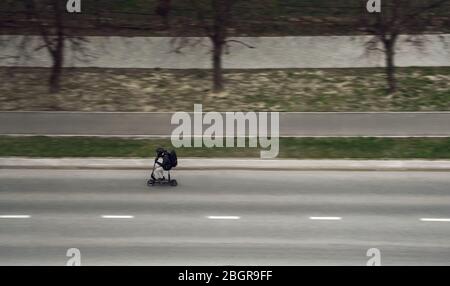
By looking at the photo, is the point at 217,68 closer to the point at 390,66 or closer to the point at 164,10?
the point at 164,10

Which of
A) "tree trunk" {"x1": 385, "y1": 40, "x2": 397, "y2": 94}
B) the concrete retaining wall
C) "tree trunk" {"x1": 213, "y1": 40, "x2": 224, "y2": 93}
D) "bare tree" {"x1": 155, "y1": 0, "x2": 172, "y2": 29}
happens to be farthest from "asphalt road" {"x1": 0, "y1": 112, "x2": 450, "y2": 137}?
"bare tree" {"x1": 155, "y1": 0, "x2": 172, "y2": 29}

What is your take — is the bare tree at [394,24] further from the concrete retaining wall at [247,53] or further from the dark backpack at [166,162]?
the dark backpack at [166,162]

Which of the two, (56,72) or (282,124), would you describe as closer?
(282,124)

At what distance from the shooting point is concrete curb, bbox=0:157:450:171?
14016 mm

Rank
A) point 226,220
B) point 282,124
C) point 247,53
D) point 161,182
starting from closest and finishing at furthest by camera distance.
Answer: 1. point 226,220
2. point 161,182
3. point 282,124
4. point 247,53

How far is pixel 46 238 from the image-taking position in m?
10.2

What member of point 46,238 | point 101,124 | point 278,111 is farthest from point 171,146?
point 46,238

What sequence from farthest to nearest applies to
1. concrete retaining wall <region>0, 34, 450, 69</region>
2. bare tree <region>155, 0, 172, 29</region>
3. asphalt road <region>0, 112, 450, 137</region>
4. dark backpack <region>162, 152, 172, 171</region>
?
bare tree <region>155, 0, 172, 29</region> → concrete retaining wall <region>0, 34, 450, 69</region> → asphalt road <region>0, 112, 450, 137</region> → dark backpack <region>162, 152, 172, 171</region>

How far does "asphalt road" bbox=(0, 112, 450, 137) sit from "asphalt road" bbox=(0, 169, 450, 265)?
2346mm

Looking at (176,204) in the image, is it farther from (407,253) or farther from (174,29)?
(174,29)

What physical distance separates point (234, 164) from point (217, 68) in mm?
5002

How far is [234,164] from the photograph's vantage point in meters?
14.2

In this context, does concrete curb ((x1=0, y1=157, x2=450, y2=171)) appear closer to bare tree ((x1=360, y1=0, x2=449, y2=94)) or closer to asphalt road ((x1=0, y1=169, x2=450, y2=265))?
asphalt road ((x1=0, y1=169, x2=450, y2=265))

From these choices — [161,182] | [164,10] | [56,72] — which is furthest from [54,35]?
[161,182]
